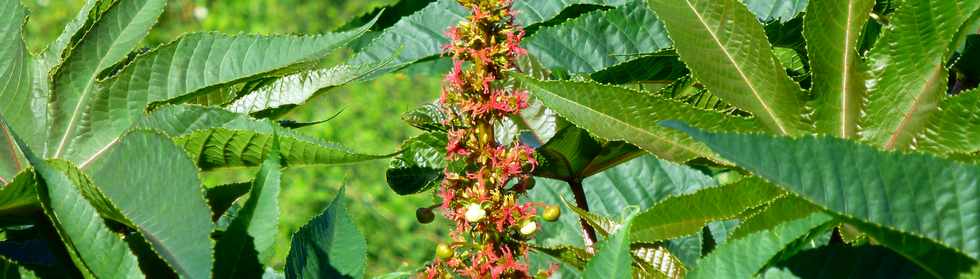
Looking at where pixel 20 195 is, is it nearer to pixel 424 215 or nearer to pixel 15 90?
pixel 15 90

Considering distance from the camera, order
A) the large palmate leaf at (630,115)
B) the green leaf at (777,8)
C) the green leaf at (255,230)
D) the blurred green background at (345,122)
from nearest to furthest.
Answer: the green leaf at (255,230)
the large palmate leaf at (630,115)
the green leaf at (777,8)
the blurred green background at (345,122)

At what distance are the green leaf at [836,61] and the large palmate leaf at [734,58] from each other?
0.8 inches

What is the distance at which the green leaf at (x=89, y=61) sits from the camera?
910 millimetres

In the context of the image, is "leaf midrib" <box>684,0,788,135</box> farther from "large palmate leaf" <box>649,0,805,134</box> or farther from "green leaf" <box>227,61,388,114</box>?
"green leaf" <box>227,61,388,114</box>

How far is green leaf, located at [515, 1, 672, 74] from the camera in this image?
1095 mm

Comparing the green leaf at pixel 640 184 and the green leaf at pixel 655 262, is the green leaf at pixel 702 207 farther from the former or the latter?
the green leaf at pixel 640 184

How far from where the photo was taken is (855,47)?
866 mm

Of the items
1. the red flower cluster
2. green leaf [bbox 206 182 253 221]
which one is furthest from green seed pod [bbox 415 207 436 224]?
green leaf [bbox 206 182 253 221]

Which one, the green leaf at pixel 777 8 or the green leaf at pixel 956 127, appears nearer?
the green leaf at pixel 956 127

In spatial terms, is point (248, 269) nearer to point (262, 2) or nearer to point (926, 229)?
point (926, 229)

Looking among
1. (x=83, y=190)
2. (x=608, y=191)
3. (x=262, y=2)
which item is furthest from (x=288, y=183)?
(x=83, y=190)

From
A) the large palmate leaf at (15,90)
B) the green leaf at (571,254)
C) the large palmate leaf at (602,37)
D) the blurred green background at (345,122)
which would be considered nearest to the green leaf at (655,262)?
the green leaf at (571,254)

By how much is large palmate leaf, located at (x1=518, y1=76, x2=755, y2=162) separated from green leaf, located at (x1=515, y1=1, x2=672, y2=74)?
228 millimetres

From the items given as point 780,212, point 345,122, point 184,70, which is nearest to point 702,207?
point 780,212
